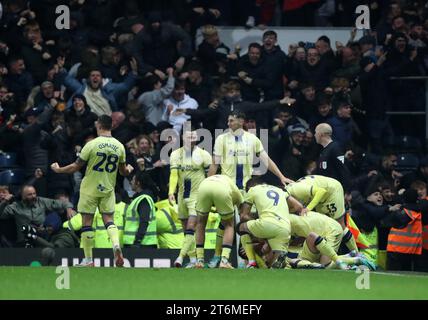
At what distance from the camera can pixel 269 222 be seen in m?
19.3

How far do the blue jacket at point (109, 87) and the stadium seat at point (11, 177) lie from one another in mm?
1489

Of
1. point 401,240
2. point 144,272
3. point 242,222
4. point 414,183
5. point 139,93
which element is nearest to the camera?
point 144,272

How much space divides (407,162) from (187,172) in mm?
4666

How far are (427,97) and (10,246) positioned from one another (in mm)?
8213

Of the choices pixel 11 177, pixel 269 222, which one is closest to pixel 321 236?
pixel 269 222

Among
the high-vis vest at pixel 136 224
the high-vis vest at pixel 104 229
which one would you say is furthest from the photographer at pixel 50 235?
the high-vis vest at pixel 136 224

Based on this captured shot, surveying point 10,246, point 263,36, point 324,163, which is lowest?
point 10,246

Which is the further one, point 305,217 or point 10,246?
point 10,246

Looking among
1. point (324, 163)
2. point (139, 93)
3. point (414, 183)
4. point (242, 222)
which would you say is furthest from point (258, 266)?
point (139, 93)

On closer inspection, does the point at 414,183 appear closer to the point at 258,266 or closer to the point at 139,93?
the point at 258,266

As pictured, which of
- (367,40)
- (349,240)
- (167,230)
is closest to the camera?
(349,240)

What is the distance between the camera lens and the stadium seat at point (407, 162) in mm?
24641

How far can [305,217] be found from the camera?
20.2 meters

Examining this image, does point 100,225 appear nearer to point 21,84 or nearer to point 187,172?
point 187,172
